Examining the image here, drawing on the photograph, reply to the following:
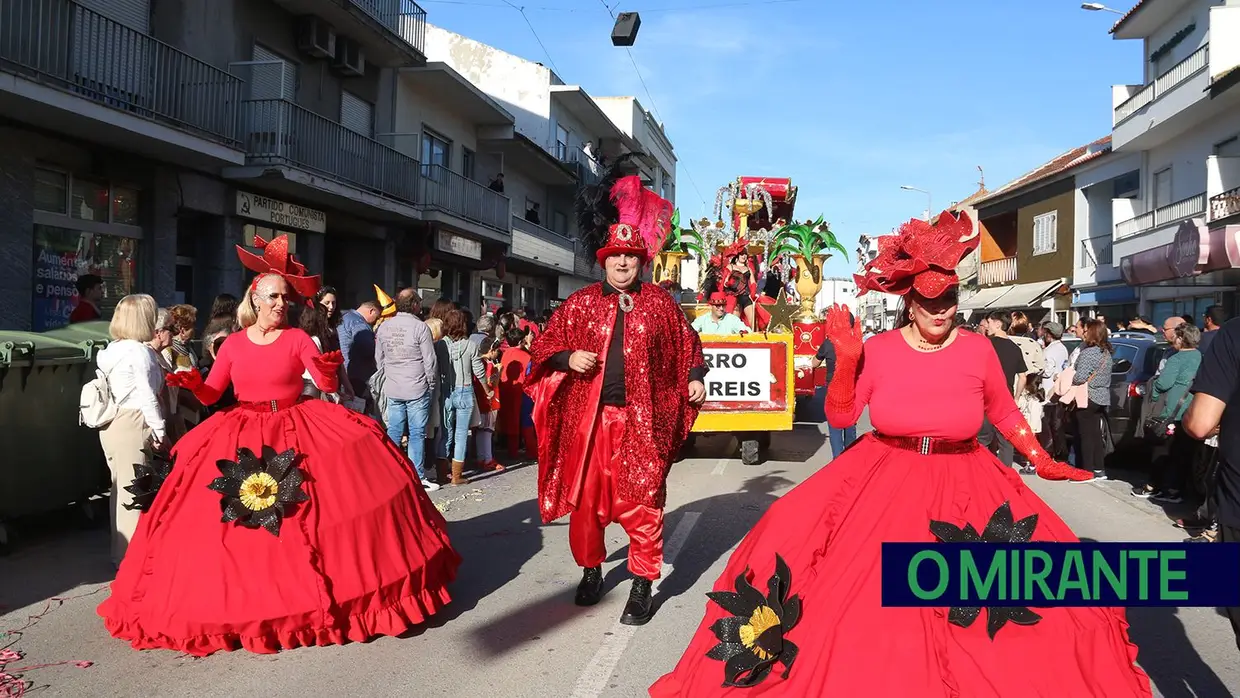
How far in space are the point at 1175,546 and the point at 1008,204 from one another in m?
36.1

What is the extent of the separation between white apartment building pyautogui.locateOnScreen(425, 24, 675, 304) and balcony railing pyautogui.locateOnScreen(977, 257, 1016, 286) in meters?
14.7

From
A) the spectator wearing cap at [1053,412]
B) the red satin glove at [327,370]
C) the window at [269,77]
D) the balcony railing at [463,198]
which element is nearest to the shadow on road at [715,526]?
the red satin glove at [327,370]

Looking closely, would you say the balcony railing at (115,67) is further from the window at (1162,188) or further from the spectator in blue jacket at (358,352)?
the window at (1162,188)

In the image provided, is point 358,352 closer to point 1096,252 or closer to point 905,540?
point 905,540

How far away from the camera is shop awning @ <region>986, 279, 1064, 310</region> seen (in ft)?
100

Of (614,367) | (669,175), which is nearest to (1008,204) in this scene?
(669,175)

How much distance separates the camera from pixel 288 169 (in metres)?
14.6

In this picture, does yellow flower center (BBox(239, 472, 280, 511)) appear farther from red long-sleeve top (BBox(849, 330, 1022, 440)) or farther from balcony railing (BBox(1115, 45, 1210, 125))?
balcony railing (BBox(1115, 45, 1210, 125))

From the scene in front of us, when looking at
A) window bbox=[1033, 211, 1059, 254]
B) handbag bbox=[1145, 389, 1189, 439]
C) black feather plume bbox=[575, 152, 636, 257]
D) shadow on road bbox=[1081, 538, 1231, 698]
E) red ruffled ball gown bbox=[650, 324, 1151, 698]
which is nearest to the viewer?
red ruffled ball gown bbox=[650, 324, 1151, 698]

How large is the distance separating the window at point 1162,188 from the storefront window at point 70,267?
24254 mm

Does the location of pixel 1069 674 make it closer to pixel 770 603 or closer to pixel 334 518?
pixel 770 603

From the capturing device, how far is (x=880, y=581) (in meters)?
2.82

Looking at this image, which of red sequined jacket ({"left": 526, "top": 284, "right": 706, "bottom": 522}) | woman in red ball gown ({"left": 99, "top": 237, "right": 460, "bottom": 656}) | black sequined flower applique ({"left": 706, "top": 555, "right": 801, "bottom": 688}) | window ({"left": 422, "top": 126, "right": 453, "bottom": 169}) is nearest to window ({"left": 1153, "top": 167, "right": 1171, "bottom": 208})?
window ({"left": 422, "top": 126, "right": 453, "bottom": 169})

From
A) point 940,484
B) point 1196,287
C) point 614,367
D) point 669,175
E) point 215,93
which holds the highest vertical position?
point 669,175
